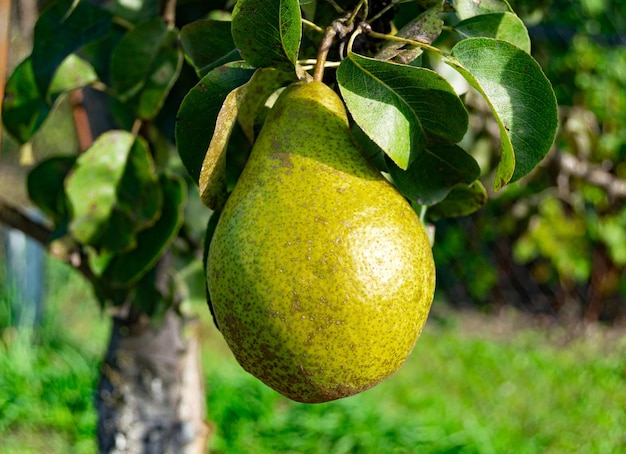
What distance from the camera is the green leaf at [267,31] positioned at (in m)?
0.63

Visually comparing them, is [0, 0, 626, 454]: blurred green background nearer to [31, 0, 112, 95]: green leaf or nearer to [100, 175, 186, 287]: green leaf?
[100, 175, 186, 287]: green leaf

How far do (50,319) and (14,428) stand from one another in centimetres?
97

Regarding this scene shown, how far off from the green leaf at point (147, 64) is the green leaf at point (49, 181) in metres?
0.25

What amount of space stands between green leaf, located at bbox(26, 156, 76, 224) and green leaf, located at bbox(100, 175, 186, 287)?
6.1 inches

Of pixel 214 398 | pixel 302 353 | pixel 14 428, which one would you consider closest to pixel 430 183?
pixel 302 353

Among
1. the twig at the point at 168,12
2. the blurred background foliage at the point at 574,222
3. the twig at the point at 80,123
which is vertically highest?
the twig at the point at 168,12

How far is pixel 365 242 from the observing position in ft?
2.02

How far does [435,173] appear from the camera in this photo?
2.37ft

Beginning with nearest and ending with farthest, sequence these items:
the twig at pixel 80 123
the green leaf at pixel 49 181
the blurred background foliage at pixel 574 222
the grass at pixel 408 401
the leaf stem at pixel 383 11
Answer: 1. the leaf stem at pixel 383 11
2. the green leaf at pixel 49 181
3. the twig at pixel 80 123
4. the grass at pixel 408 401
5. the blurred background foliage at pixel 574 222

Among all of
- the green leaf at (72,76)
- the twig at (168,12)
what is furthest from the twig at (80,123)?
the twig at (168,12)

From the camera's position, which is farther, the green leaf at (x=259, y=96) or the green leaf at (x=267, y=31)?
the green leaf at (x=259, y=96)

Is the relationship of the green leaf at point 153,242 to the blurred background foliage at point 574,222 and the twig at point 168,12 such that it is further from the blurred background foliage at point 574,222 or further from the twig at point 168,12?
the blurred background foliage at point 574,222

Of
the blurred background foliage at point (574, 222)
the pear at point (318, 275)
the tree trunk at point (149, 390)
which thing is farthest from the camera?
the blurred background foliage at point (574, 222)

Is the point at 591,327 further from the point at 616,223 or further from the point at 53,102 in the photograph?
the point at 53,102
